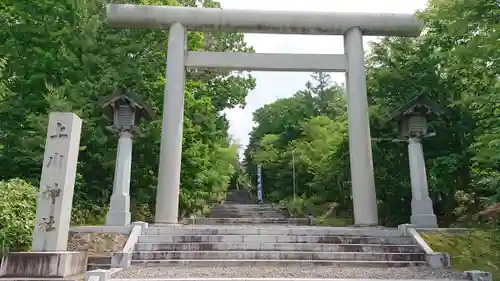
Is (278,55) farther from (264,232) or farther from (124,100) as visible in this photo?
(264,232)

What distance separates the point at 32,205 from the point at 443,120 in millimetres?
10488

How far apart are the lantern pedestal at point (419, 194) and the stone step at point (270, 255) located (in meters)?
1.64

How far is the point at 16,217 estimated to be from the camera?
23.1ft

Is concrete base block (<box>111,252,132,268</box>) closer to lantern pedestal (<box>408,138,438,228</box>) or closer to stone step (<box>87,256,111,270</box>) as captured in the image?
stone step (<box>87,256,111,270</box>)

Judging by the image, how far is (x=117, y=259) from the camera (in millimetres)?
7016

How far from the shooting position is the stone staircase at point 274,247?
732cm

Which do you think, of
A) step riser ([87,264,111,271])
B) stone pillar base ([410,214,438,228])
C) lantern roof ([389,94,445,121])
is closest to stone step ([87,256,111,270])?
step riser ([87,264,111,271])

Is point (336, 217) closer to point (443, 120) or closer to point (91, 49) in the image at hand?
point (443, 120)

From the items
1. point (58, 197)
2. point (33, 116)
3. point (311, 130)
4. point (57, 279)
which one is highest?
point (311, 130)

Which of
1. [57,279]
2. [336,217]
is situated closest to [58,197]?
[57,279]

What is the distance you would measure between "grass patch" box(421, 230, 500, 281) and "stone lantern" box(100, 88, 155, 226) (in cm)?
662

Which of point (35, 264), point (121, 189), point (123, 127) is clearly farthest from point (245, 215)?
point (35, 264)

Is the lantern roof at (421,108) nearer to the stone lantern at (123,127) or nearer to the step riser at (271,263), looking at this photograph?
the step riser at (271,263)

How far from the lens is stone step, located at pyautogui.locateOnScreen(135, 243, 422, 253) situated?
780 centimetres
